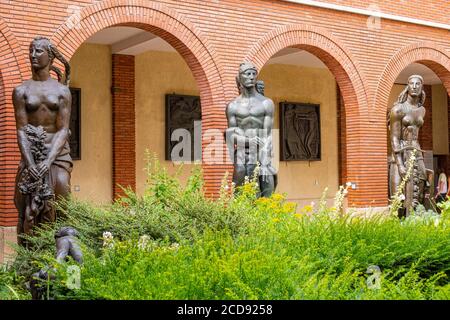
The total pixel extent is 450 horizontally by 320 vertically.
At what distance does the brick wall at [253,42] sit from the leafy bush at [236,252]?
13.9ft

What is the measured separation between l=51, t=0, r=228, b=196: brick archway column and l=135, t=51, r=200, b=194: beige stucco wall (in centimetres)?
358

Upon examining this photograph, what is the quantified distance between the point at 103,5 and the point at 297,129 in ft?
27.6

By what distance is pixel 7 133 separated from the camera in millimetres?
10203

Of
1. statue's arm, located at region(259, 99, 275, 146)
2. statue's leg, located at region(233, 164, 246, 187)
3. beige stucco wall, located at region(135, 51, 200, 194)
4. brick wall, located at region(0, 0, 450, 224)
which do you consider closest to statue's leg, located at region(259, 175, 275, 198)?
statue's leg, located at region(233, 164, 246, 187)

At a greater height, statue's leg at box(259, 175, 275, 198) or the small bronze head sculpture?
statue's leg at box(259, 175, 275, 198)

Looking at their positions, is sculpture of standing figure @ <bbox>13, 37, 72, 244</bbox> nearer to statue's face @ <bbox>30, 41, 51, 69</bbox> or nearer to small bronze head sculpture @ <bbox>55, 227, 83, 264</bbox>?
statue's face @ <bbox>30, 41, 51, 69</bbox>

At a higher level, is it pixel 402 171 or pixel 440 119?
pixel 440 119

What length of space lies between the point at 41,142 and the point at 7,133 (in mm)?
3273

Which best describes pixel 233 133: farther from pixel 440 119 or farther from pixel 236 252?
pixel 440 119

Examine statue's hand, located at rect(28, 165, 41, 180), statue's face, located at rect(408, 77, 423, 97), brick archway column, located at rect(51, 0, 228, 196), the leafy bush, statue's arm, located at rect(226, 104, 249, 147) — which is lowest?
the leafy bush

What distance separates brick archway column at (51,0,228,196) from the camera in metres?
11.0

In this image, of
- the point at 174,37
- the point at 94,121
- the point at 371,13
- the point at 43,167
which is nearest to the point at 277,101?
the point at 371,13

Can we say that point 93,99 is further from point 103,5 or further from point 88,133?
point 103,5

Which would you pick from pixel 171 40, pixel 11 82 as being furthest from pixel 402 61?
pixel 11 82
